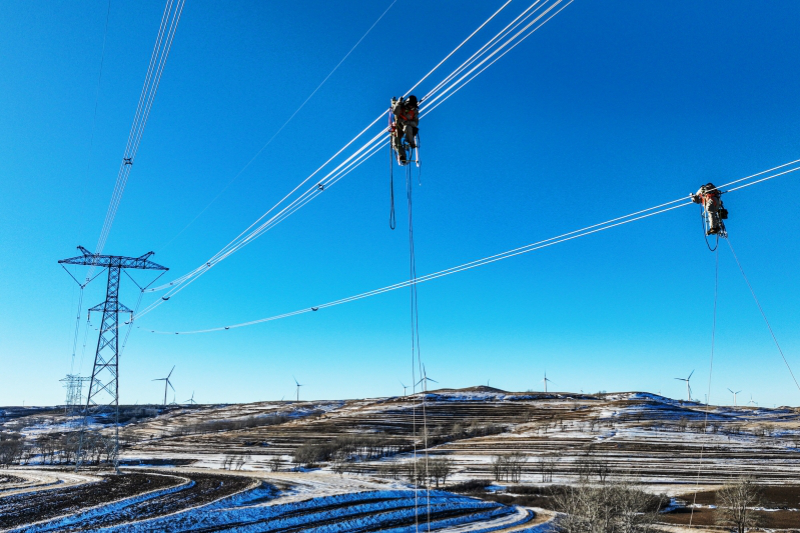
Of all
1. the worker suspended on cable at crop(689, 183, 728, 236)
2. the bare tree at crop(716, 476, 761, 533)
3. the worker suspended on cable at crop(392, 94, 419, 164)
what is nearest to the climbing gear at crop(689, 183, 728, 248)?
the worker suspended on cable at crop(689, 183, 728, 236)

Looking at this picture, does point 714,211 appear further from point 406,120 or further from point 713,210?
point 406,120

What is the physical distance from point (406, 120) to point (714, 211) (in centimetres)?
1312

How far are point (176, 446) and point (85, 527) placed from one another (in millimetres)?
139929

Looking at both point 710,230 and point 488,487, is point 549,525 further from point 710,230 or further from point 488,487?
point 710,230

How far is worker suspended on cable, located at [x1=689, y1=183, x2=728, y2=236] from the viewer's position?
20.6m

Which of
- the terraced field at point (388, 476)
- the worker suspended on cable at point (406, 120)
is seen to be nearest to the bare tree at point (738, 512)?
the terraced field at point (388, 476)

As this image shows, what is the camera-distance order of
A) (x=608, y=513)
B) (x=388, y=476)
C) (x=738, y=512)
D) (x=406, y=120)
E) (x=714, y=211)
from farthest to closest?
(x=388, y=476) → (x=738, y=512) → (x=608, y=513) → (x=714, y=211) → (x=406, y=120)

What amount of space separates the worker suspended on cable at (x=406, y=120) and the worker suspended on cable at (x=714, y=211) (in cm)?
1237

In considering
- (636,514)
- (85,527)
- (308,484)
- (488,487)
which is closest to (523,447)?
(488,487)

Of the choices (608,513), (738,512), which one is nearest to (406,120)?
(608,513)

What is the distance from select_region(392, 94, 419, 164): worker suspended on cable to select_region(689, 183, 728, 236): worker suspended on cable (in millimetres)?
12375

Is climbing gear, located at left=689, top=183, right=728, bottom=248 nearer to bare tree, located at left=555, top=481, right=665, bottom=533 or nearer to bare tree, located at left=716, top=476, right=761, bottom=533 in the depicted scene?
bare tree, located at left=555, top=481, right=665, bottom=533

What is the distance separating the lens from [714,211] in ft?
67.5

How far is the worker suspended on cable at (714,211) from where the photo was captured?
20562 millimetres
